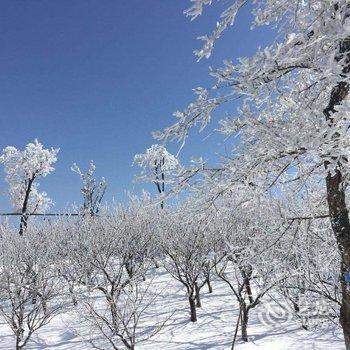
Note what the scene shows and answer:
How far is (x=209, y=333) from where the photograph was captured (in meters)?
14.0

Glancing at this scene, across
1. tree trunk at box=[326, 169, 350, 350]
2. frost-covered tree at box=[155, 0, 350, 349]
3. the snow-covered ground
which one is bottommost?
the snow-covered ground

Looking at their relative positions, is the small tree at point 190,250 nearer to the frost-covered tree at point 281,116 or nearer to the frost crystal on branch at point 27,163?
the frost-covered tree at point 281,116

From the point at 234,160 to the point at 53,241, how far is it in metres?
18.2

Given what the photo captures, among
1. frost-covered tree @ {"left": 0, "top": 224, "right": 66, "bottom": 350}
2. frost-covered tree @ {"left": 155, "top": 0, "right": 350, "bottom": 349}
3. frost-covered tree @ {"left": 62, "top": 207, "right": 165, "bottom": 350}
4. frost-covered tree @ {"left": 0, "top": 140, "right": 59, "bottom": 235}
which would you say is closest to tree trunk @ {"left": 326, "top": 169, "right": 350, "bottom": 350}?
frost-covered tree @ {"left": 155, "top": 0, "right": 350, "bottom": 349}

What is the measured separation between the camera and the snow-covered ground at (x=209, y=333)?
12.3 metres

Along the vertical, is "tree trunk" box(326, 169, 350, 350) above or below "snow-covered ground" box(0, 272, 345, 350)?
above

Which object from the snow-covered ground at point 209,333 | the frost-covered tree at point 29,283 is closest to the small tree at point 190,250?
the snow-covered ground at point 209,333

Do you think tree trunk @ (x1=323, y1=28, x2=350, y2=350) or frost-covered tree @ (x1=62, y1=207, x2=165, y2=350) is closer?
tree trunk @ (x1=323, y1=28, x2=350, y2=350)

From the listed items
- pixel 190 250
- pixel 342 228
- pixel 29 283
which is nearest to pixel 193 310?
pixel 190 250

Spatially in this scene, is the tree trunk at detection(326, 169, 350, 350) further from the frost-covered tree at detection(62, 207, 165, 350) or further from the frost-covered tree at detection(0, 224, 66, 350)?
the frost-covered tree at detection(62, 207, 165, 350)

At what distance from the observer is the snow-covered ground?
1227 centimetres

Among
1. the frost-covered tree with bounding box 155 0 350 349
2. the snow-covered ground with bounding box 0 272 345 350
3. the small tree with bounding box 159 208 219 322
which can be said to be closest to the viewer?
the frost-covered tree with bounding box 155 0 350 349

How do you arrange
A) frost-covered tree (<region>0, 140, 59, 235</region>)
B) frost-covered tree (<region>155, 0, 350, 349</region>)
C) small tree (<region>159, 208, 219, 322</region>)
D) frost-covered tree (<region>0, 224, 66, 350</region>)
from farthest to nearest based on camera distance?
frost-covered tree (<region>0, 140, 59, 235</region>), small tree (<region>159, 208, 219, 322</region>), frost-covered tree (<region>0, 224, 66, 350</region>), frost-covered tree (<region>155, 0, 350, 349</region>)

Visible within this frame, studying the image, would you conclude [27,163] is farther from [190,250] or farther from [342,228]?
[342,228]
